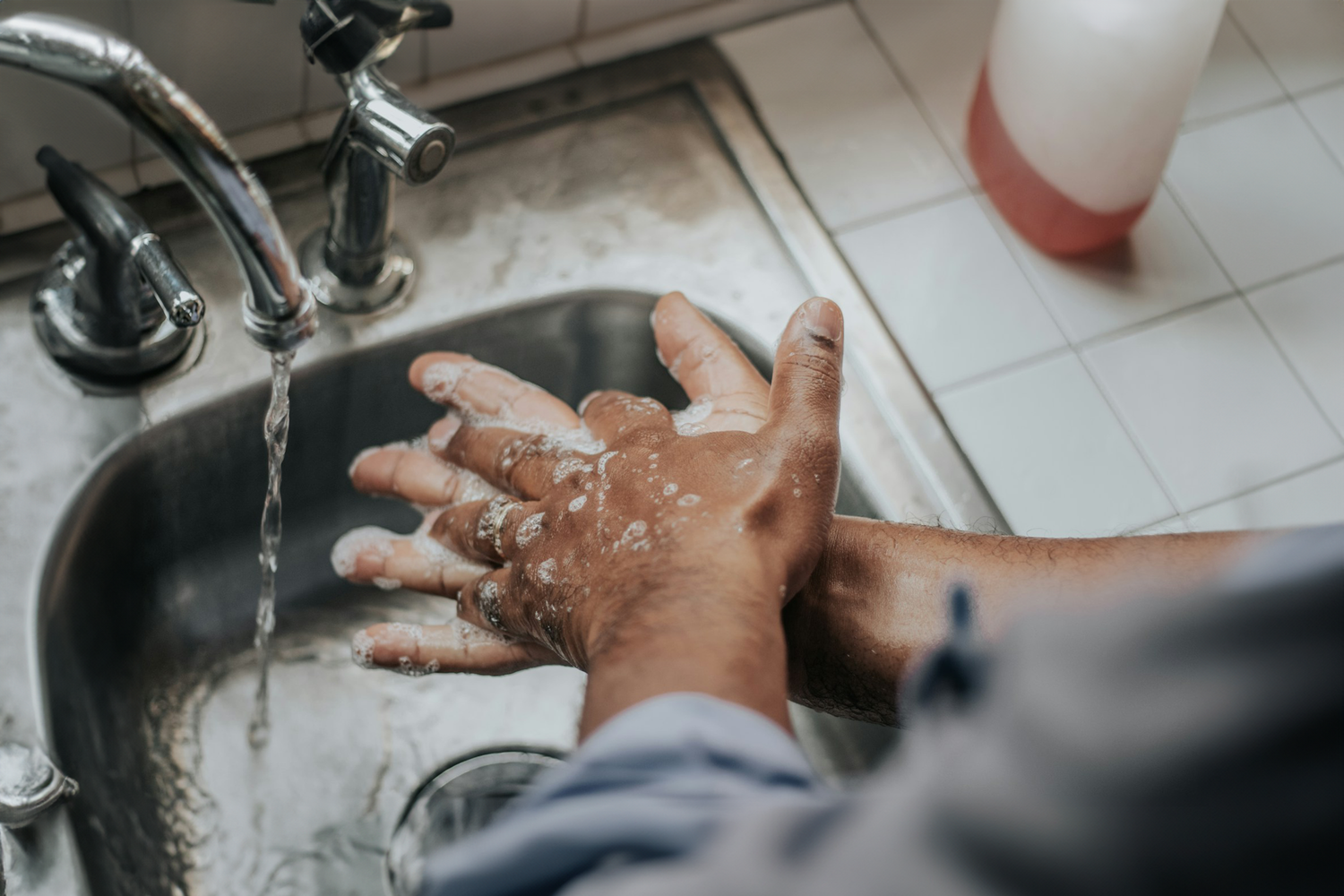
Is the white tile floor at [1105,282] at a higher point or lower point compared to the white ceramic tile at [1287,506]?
higher

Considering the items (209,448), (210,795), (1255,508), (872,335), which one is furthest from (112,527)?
(1255,508)

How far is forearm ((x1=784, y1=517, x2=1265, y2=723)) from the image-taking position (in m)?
0.60

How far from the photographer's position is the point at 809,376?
599mm

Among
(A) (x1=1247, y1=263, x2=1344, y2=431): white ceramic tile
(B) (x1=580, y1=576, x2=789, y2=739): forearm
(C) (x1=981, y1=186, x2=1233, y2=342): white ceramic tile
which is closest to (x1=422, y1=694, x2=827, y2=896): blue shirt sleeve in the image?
(B) (x1=580, y1=576, x2=789, y2=739): forearm

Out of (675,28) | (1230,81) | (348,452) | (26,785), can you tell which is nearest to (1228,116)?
(1230,81)

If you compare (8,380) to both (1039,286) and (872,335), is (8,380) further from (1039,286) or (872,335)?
(1039,286)

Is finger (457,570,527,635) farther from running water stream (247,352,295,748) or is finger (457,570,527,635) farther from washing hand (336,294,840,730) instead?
running water stream (247,352,295,748)

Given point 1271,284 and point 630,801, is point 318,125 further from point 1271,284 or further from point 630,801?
point 1271,284

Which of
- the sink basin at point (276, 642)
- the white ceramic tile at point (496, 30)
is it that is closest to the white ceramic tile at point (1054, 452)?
the sink basin at point (276, 642)

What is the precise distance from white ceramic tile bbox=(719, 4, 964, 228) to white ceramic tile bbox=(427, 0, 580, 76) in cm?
15

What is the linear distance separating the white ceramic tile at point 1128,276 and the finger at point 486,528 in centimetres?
50

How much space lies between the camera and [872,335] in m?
0.83

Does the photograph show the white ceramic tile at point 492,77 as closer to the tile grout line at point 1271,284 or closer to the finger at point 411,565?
the finger at point 411,565

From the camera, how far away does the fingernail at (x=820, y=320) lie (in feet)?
2.00
